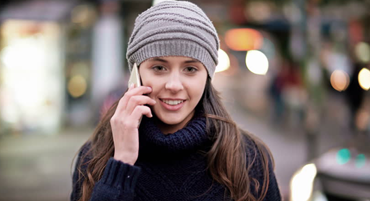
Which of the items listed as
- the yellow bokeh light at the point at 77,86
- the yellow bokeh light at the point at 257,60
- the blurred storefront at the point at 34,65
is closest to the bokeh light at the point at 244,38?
the yellow bokeh light at the point at 257,60

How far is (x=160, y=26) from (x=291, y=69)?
15258 millimetres

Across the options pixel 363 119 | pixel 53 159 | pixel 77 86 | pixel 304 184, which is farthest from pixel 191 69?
pixel 77 86

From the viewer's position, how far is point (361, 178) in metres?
4.46

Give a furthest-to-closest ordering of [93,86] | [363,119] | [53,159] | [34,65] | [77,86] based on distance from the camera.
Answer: [77,86], [93,86], [34,65], [363,119], [53,159]

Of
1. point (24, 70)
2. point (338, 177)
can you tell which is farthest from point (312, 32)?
point (24, 70)

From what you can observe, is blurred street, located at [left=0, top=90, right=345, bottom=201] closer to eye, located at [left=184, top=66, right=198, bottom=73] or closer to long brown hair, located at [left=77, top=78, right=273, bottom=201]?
long brown hair, located at [left=77, top=78, right=273, bottom=201]

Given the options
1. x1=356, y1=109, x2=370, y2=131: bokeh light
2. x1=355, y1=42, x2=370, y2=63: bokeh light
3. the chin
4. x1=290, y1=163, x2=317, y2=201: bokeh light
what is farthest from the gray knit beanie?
x1=355, y1=42, x2=370, y2=63: bokeh light

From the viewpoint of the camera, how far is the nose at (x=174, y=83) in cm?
198

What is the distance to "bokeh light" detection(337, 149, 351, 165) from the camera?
494 cm

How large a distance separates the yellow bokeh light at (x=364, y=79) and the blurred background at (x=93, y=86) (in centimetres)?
3

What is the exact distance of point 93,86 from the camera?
553 inches

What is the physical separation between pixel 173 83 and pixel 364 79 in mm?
10568

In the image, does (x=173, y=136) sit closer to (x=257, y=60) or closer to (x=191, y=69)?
(x=191, y=69)

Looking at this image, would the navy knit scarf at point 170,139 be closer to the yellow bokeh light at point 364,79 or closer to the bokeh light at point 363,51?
the yellow bokeh light at point 364,79
